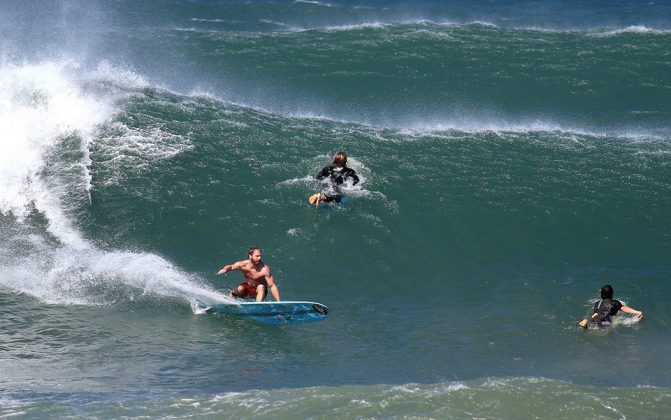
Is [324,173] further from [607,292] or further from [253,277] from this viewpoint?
[607,292]

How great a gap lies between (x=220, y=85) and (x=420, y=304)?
46.9 ft

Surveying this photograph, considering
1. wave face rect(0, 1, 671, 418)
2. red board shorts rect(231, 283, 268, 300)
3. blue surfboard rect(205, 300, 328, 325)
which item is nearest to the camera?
wave face rect(0, 1, 671, 418)

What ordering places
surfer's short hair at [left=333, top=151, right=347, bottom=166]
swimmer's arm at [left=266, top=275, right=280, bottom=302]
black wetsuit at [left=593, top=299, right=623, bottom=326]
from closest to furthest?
swimmer's arm at [left=266, top=275, right=280, bottom=302] < black wetsuit at [left=593, top=299, right=623, bottom=326] < surfer's short hair at [left=333, top=151, right=347, bottom=166]

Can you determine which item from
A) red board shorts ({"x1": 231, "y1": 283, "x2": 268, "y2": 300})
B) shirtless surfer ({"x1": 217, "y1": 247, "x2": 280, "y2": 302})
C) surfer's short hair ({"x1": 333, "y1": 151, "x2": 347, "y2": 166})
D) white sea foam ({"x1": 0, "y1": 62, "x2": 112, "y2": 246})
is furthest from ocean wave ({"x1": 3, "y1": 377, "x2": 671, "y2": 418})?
surfer's short hair ({"x1": 333, "y1": 151, "x2": 347, "y2": 166})

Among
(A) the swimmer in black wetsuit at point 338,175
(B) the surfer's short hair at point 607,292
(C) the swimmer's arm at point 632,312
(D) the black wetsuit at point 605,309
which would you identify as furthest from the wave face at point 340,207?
(B) the surfer's short hair at point 607,292

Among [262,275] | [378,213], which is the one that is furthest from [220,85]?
[262,275]

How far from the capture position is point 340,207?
2269 cm

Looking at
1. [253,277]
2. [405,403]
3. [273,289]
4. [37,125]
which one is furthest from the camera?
[37,125]

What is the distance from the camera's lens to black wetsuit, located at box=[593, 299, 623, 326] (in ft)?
58.8

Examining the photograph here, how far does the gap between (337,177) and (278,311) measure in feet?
20.2

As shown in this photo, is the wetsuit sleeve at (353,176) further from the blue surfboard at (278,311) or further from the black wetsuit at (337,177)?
the blue surfboard at (278,311)

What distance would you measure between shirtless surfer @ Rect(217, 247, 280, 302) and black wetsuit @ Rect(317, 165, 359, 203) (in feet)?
16.1

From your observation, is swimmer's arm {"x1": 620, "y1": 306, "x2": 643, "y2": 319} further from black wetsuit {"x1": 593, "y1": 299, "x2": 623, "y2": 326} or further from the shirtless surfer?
the shirtless surfer

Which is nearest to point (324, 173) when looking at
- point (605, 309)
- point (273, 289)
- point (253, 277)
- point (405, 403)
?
point (253, 277)
